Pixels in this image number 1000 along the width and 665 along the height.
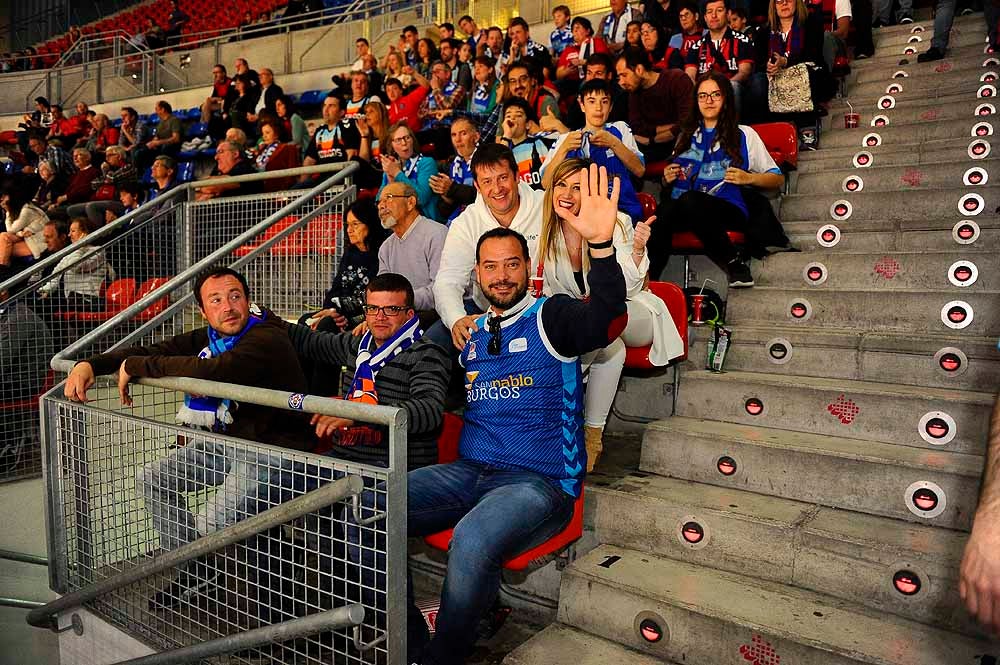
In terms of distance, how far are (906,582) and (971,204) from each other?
2218 mm

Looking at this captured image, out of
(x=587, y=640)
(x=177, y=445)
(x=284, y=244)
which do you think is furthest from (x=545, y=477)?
(x=284, y=244)

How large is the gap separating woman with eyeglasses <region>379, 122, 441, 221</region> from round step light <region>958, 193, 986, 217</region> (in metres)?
2.78

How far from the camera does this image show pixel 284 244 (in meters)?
4.41

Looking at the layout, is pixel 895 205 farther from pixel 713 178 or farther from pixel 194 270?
pixel 194 270

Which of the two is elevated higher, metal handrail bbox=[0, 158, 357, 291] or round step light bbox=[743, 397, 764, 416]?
metal handrail bbox=[0, 158, 357, 291]

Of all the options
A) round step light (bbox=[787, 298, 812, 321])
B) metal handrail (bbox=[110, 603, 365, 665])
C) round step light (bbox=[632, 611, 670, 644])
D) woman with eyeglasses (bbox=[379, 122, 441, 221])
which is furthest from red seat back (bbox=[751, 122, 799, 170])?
metal handrail (bbox=[110, 603, 365, 665])

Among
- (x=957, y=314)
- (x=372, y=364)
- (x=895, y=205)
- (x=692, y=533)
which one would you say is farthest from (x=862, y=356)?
(x=372, y=364)

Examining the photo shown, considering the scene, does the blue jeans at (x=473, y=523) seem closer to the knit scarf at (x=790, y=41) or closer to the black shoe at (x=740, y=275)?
the black shoe at (x=740, y=275)

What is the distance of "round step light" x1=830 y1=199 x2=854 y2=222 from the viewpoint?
3.71m

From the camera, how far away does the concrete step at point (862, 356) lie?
2596 mm

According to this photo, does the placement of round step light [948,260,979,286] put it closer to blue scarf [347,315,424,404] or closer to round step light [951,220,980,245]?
round step light [951,220,980,245]

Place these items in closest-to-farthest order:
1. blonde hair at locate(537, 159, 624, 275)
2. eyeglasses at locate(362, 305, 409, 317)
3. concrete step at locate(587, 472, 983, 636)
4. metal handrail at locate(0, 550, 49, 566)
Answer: concrete step at locate(587, 472, 983, 636) → eyeglasses at locate(362, 305, 409, 317) → blonde hair at locate(537, 159, 624, 275) → metal handrail at locate(0, 550, 49, 566)

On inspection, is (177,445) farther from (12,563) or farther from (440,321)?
(12,563)

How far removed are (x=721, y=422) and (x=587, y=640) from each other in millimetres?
1052
